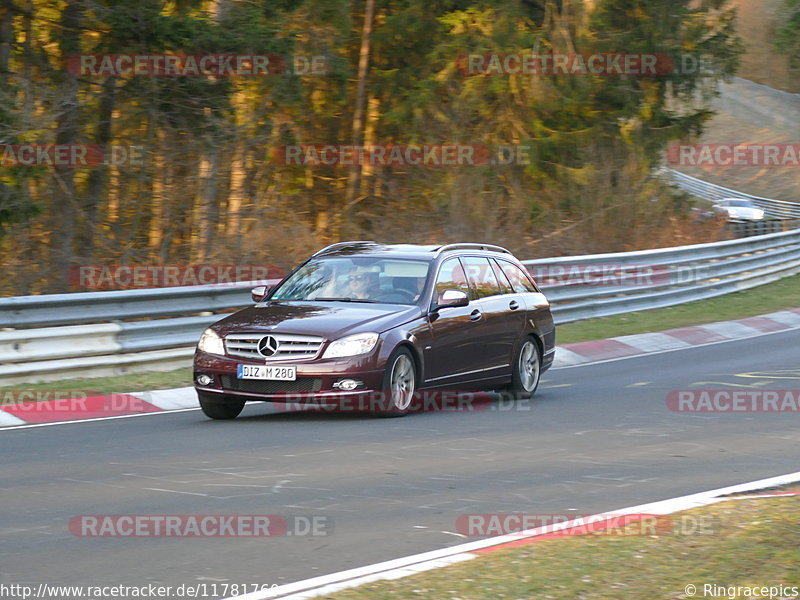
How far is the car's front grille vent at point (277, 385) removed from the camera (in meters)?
11.1

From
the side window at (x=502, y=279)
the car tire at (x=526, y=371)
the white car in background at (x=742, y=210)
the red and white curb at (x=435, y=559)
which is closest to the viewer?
the red and white curb at (x=435, y=559)

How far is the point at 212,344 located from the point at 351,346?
4.30 feet

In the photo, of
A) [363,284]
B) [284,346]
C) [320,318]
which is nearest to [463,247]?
[363,284]

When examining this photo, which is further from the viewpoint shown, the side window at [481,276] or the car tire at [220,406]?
the side window at [481,276]

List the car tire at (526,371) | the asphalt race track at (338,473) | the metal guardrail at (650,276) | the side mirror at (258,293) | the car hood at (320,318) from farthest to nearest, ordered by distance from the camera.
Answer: the metal guardrail at (650,276), the car tire at (526,371), the side mirror at (258,293), the car hood at (320,318), the asphalt race track at (338,473)

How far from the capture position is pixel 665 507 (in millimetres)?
7293

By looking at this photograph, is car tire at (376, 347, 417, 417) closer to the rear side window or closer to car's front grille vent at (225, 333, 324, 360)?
car's front grille vent at (225, 333, 324, 360)

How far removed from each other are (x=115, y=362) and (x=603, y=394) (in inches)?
207

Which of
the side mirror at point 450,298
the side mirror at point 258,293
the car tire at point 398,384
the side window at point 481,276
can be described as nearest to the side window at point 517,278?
the side window at point 481,276

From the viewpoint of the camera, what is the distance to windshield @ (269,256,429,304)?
39.9 ft

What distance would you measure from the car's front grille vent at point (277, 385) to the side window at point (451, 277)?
1852 millimetres

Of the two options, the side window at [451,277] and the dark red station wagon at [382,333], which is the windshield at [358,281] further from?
the side window at [451,277]

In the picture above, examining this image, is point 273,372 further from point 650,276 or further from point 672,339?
point 650,276

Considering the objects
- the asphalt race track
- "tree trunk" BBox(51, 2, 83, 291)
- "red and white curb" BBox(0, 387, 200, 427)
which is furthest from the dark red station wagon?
"tree trunk" BBox(51, 2, 83, 291)
